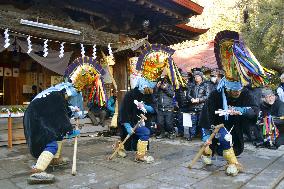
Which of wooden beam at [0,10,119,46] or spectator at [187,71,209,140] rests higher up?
wooden beam at [0,10,119,46]

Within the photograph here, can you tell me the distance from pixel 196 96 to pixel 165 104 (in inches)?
41.4

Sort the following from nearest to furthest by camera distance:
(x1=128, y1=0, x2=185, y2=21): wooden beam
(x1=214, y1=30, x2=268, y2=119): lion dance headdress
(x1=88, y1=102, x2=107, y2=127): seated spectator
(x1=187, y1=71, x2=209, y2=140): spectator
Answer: (x1=214, y1=30, x2=268, y2=119): lion dance headdress, (x1=128, y1=0, x2=185, y2=21): wooden beam, (x1=187, y1=71, x2=209, y2=140): spectator, (x1=88, y1=102, x2=107, y2=127): seated spectator

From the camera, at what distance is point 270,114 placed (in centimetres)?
707

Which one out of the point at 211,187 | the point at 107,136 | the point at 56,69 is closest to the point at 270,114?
the point at 211,187

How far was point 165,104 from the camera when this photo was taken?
30.2 ft

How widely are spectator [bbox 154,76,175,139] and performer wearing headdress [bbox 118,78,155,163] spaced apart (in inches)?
117

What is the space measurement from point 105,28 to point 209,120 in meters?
6.37

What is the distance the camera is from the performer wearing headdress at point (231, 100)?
472cm

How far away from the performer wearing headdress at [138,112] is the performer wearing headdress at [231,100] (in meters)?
1.25

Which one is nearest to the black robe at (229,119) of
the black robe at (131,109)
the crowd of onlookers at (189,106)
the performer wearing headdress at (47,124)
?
the black robe at (131,109)

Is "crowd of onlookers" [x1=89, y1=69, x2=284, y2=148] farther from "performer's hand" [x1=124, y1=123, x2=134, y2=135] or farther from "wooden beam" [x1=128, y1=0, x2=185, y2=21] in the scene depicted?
"wooden beam" [x1=128, y1=0, x2=185, y2=21]

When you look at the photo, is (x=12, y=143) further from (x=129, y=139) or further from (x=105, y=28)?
(x=105, y=28)

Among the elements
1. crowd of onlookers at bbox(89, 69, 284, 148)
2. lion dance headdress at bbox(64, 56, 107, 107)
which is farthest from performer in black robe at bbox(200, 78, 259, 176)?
lion dance headdress at bbox(64, 56, 107, 107)

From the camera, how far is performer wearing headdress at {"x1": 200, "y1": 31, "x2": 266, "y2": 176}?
4719mm
